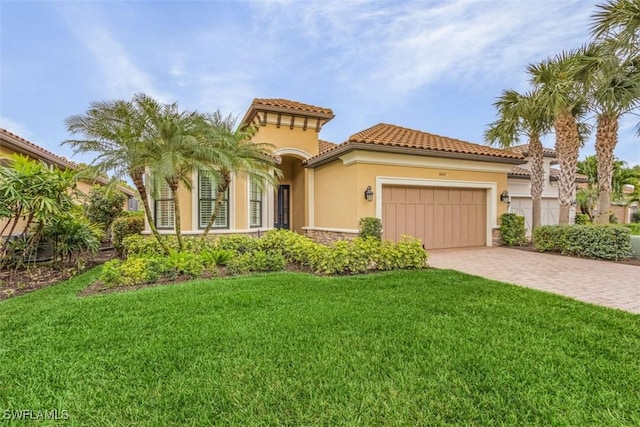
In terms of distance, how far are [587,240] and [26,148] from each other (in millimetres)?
19161

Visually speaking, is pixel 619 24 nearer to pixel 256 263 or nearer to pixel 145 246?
Answer: pixel 256 263

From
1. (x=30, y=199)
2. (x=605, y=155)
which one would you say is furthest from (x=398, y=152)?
(x=30, y=199)

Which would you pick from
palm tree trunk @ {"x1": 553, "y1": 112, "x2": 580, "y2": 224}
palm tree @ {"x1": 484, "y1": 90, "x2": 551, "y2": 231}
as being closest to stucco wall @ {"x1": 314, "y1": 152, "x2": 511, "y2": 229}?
palm tree trunk @ {"x1": 553, "y1": 112, "x2": 580, "y2": 224}

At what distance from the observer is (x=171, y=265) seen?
7539 millimetres

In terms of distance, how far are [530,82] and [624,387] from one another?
13425 mm

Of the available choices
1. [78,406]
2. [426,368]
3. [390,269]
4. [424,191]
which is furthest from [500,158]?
[78,406]

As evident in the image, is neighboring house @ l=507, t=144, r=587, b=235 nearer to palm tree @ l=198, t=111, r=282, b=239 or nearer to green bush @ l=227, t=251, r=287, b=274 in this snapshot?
palm tree @ l=198, t=111, r=282, b=239

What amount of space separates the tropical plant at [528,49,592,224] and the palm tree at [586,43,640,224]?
52 centimetres

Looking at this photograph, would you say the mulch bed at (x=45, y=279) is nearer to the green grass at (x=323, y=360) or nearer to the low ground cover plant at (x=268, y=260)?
the low ground cover plant at (x=268, y=260)

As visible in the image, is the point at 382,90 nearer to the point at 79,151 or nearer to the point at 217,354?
the point at 79,151

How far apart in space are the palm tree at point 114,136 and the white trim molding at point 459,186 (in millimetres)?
7289

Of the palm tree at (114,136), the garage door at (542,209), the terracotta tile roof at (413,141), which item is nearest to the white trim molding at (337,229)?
the terracotta tile roof at (413,141)

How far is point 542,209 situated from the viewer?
57.8 feet

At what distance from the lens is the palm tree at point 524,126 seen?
13.0 metres
